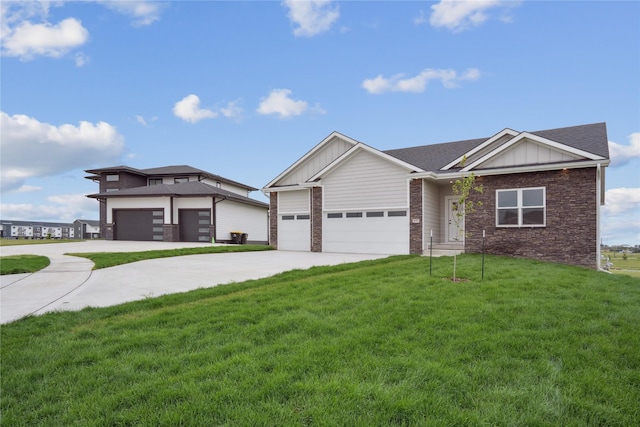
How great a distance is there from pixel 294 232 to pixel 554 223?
1168cm

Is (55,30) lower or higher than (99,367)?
higher

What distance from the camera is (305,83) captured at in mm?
18344

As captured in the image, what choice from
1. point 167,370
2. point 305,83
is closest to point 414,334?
point 167,370

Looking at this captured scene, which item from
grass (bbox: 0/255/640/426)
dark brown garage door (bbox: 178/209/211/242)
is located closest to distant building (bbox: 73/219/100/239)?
dark brown garage door (bbox: 178/209/211/242)

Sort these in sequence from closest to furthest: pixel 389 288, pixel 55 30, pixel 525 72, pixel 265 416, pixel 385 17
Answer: pixel 265 416, pixel 389 288, pixel 55 30, pixel 385 17, pixel 525 72

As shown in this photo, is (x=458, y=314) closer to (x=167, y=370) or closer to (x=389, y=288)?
(x=389, y=288)

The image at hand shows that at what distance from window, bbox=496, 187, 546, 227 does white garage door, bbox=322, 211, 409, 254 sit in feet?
12.1

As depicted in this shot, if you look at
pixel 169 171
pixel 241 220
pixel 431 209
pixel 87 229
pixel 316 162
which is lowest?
pixel 87 229

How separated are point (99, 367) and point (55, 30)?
1081 centimetres

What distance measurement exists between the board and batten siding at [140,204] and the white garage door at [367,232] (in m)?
14.6

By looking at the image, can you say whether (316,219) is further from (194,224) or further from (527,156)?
(194,224)

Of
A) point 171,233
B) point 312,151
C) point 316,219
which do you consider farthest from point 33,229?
point 316,219

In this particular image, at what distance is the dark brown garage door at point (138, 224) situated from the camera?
26.9 meters

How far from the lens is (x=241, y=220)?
29.2 m
